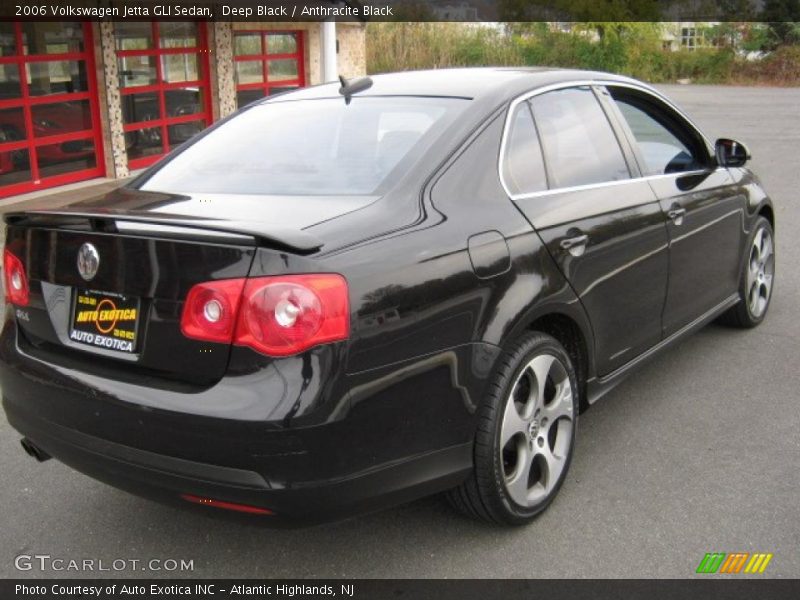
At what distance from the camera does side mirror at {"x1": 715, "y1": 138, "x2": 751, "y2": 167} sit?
16.5ft

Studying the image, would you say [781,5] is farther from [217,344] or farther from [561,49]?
[217,344]

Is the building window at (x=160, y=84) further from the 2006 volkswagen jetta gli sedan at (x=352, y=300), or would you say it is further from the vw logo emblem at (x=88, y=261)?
the vw logo emblem at (x=88, y=261)

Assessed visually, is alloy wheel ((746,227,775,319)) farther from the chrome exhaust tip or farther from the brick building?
the brick building

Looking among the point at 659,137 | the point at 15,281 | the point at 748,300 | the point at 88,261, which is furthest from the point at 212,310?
the point at 748,300

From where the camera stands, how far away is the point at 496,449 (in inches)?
121

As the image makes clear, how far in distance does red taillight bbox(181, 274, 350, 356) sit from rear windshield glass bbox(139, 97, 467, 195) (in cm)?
66

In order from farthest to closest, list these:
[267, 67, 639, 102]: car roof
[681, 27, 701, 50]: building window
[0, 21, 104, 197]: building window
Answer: [681, 27, 701, 50]: building window → [0, 21, 104, 197]: building window → [267, 67, 639, 102]: car roof

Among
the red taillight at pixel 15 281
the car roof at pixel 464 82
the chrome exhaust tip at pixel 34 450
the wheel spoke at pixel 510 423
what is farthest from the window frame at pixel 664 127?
the chrome exhaust tip at pixel 34 450

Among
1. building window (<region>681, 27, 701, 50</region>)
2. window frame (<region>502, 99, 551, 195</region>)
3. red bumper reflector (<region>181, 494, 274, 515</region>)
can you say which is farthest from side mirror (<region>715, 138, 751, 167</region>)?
building window (<region>681, 27, 701, 50</region>)

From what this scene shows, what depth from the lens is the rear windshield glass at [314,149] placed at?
3242mm

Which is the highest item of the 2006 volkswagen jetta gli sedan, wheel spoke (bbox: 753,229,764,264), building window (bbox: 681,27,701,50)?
building window (bbox: 681,27,701,50)

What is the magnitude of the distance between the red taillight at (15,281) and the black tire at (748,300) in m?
3.98

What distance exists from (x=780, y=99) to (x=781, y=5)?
64.2ft

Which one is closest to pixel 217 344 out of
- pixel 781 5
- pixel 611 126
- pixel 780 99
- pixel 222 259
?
pixel 222 259
